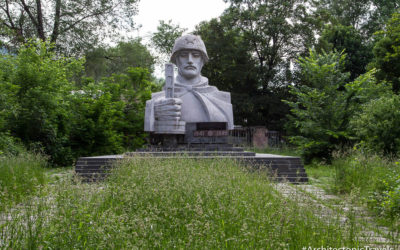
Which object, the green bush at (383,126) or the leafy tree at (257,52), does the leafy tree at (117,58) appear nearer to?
the leafy tree at (257,52)

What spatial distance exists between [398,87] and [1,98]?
52.9ft

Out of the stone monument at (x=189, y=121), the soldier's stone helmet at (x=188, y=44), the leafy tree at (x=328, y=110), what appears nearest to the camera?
the stone monument at (x=189, y=121)

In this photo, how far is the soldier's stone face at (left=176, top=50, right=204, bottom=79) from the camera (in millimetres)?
10523

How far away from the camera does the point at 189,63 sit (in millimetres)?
10500

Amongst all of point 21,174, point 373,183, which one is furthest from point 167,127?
point 373,183

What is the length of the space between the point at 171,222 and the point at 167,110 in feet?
20.0

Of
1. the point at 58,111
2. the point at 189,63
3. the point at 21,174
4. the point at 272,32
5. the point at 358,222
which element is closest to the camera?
the point at 358,222

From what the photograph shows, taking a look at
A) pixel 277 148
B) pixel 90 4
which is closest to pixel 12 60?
pixel 90 4

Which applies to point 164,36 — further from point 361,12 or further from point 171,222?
point 171,222

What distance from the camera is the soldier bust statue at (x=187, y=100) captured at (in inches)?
371

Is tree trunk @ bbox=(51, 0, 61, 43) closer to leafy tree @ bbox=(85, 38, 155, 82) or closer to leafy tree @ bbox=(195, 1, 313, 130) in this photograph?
leafy tree @ bbox=(85, 38, 155, 82)

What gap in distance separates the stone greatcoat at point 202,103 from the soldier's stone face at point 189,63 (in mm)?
A: 347

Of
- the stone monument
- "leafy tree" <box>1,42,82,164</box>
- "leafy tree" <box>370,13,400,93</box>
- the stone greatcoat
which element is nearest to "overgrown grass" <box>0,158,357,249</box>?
the stone monument

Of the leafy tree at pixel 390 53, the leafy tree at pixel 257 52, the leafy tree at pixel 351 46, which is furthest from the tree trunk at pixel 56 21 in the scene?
the leafy tree at pixel 351 46
